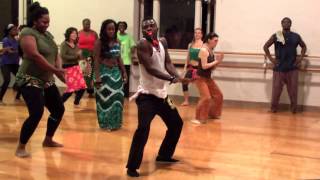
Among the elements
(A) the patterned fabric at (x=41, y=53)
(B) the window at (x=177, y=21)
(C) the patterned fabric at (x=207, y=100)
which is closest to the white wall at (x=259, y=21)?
(B) the window at (x=177, y=21)

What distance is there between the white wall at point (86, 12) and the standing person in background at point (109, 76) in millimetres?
4148

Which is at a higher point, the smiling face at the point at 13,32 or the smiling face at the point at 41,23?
the smiling face at the point at 41,23

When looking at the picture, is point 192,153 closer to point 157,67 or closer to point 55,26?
point 157,67

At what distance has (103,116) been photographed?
22.0ft

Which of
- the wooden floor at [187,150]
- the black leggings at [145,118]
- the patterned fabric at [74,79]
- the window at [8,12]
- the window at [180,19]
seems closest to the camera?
the black leggings at [145,118]

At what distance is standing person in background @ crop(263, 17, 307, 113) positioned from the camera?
29.5 ft

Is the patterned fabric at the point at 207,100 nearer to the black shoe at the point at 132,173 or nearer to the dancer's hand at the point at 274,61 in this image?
the dancer's hand at the point at 274,61

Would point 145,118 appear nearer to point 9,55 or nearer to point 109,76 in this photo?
point 109,76

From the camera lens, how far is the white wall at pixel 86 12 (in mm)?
10602

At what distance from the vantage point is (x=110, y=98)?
21.5 feet

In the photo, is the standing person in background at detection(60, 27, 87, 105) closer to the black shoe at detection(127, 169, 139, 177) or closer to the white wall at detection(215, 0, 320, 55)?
the white wall at detection(215, 0, 320, 55)

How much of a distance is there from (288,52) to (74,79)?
→ 146 inches

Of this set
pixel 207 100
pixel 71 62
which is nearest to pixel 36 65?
pixel 207 100

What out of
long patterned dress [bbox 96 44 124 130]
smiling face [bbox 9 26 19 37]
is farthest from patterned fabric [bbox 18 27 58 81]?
smiling face [bbox 9 26 19 37]
